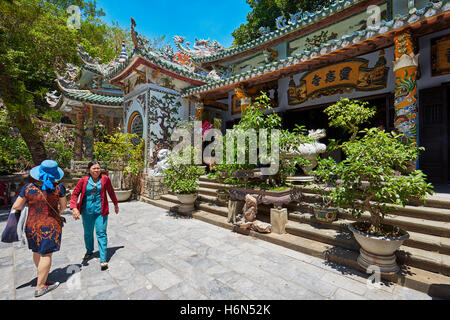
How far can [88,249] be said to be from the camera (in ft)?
11.1

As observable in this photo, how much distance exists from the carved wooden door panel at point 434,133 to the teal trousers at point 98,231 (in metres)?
7.79

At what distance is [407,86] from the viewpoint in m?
4.30

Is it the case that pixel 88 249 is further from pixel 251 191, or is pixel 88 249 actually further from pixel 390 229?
pixel 390 229

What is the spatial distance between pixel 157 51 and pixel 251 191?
7206 millimetres

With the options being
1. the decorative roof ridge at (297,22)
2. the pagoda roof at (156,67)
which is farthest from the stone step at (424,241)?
the pagoda roof at (156,67)

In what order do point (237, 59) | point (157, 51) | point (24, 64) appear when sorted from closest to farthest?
1. point (157, 51)
2. point (237, 59)
3. point (24, 64)

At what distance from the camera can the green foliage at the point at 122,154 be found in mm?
7672

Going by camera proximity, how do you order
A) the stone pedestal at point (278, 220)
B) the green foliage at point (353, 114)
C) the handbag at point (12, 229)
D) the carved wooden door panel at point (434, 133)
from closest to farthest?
the handbag at point (12, 229), the stone pedestal at point (278, 220), the green foliage at point (353, 114), the carved wooden door panel at point (434, 133)

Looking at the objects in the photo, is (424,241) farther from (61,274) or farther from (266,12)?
(266,12)

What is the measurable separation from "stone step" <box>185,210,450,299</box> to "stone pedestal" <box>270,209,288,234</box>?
0.13 metres

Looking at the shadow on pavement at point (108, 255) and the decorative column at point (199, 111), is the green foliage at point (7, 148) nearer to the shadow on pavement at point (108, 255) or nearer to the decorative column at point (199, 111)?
the shadow on pavement at point (108, 255)

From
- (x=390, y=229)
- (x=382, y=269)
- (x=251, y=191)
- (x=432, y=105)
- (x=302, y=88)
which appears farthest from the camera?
(x=302, y=88)

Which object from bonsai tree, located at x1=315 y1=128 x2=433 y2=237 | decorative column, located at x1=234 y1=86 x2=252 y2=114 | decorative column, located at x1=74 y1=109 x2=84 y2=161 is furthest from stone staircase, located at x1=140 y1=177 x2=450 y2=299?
decorative column, located at x1=74 y1=109 x2=84 y2=161
